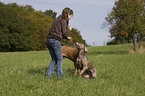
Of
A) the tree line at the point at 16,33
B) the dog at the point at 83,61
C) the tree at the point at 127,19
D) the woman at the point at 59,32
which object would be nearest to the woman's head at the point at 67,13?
the woman at the point at 59,32

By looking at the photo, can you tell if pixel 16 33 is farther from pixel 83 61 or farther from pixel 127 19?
pixel 83 61

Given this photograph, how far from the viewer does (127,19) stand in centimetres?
2009

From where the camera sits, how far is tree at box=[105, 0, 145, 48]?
64.5ft

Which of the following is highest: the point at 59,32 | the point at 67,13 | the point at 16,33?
the point at 16,33

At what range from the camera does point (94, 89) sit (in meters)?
4.60

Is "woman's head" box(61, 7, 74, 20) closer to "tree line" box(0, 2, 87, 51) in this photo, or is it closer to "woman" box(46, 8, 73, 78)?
"woman" box(46, 8, 73, 78)

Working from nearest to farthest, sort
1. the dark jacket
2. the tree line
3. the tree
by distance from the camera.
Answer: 1. the dark jacket
2. the tree
3. the tree line

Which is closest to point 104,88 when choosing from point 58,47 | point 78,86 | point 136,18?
point 78,86

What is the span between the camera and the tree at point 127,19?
19.7 meters

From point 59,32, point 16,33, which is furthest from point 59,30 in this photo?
point 16,33

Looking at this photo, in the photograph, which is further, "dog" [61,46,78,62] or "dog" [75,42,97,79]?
"dog" [61,46,78,62]

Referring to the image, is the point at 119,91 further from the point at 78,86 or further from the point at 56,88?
the point at 56,88

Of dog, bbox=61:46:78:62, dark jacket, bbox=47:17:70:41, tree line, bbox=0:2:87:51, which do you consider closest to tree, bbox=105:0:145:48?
dog, bbox=61:46:78:62

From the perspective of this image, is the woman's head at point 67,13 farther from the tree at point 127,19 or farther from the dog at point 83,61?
the tree at point 127,19
